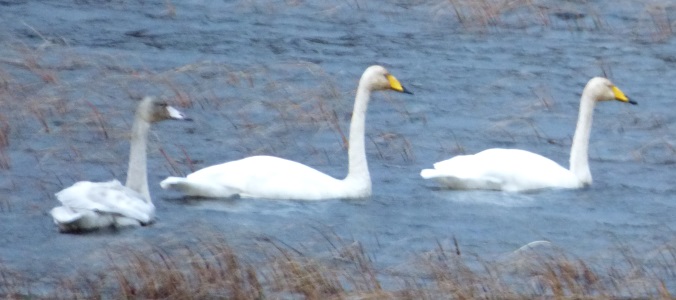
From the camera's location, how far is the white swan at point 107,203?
35.2ft

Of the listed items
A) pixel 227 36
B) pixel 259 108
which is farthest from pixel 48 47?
pixel 259 108

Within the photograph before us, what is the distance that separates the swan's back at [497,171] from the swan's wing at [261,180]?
40.4 inches

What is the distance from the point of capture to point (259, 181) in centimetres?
1214

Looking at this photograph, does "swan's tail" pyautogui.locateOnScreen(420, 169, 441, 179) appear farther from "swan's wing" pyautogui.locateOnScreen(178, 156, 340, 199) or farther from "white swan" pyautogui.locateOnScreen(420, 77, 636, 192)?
"swan's wing" pyautogui.locateOnScreen(178, 156, 340, 199)

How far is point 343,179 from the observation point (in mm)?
13422

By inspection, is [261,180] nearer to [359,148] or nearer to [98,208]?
[359,148]

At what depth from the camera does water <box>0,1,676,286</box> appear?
11.4 m

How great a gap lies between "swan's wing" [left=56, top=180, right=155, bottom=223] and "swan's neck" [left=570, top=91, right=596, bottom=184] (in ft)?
12.9

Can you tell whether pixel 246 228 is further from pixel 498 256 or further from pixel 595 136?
pixel 595 136

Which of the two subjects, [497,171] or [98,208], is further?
[497,171]

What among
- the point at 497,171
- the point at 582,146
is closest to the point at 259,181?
the point at 497,171

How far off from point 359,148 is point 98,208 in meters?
2.61

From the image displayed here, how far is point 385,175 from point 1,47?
6.12 metres

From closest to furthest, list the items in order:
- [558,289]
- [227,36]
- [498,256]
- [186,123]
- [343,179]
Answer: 1. [558,289]
2. [498,256]
3. [343,179]
4. [186,123]
5. [227,36]
